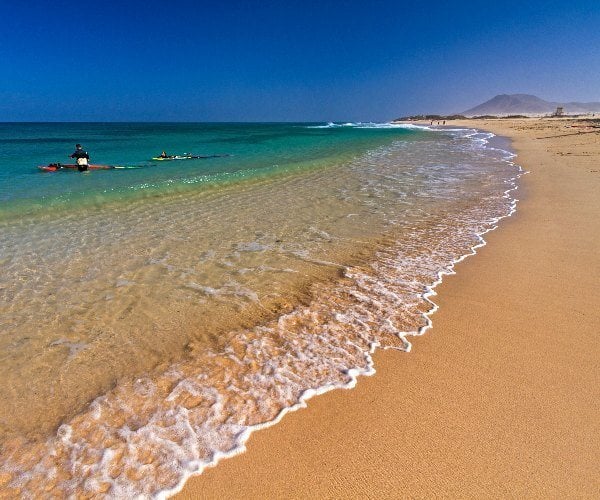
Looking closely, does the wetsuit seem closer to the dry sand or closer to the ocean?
the ocean

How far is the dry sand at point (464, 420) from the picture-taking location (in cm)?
256

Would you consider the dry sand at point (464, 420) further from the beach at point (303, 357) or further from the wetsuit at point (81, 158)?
the wetsuit at point (81, 158)

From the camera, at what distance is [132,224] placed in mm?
9680

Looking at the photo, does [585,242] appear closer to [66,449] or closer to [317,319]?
[317,319]

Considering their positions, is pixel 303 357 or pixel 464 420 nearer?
pixel 464 420

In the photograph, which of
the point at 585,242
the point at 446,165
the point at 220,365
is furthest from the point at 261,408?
the point at 446,165

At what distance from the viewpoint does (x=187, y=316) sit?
4922 millimetres

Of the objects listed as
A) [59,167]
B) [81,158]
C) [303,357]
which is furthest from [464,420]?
[59,167]

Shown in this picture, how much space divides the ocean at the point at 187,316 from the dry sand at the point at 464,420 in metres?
0.27

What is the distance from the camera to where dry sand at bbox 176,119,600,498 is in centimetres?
256

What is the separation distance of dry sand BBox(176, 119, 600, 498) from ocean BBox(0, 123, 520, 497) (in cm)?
27

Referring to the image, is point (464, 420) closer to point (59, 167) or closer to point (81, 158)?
point (81, 158)

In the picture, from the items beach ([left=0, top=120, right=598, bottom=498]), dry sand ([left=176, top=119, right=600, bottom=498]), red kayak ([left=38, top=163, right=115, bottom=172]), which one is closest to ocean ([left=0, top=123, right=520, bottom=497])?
beach ([left=0, top=120, right=598, bottom=498])

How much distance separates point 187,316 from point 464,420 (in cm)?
342
